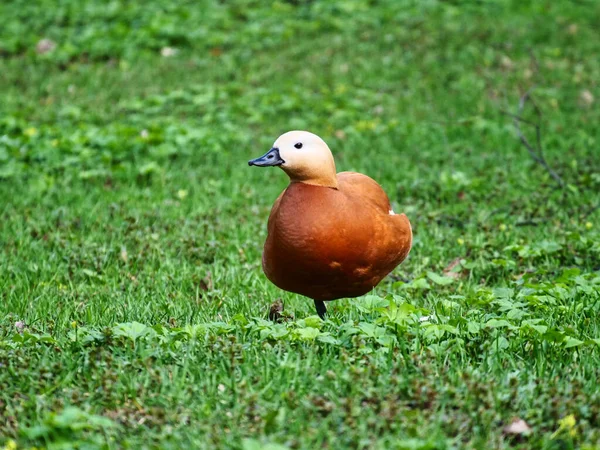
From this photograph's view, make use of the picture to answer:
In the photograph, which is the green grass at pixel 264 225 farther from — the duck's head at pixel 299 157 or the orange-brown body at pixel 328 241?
the duck's head at pixel 299 157

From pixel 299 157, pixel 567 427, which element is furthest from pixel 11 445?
pixel 567 427

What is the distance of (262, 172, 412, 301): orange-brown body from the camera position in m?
3.96

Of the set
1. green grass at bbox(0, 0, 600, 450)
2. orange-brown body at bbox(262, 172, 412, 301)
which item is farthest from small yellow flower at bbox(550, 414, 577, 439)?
orange-brown body at bbox(262, 172, 412, 301)

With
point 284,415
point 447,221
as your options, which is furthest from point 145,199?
point 284,415

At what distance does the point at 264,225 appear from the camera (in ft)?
21.7

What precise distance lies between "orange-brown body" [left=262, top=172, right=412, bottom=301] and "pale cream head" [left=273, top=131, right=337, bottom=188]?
49 mm

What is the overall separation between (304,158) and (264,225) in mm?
2601

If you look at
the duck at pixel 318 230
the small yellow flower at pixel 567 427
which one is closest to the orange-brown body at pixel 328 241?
the duck at pixel 318 230

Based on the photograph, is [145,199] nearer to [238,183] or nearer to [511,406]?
[238,183]

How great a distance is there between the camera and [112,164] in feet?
27.2

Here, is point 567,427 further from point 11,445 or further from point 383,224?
point 11,445

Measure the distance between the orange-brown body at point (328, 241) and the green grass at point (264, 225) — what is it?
22cm

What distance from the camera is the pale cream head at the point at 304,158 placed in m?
4.04

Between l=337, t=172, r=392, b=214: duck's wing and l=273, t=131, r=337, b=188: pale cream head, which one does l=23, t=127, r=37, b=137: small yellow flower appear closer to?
l=337, t=172, r=392, b=214: duck's wing
